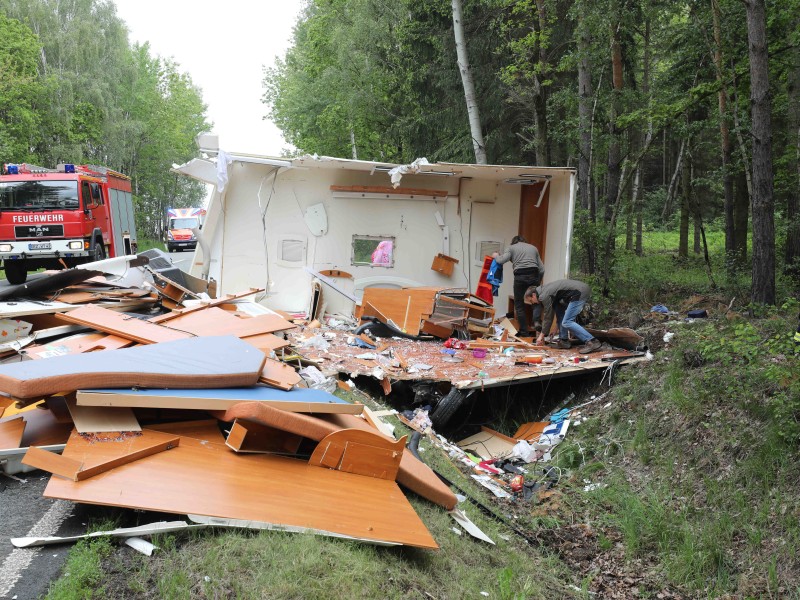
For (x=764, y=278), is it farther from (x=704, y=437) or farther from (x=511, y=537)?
(x=511, y=537)

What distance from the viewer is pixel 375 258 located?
43.3 feet

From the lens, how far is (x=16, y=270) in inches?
658

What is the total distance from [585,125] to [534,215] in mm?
2033

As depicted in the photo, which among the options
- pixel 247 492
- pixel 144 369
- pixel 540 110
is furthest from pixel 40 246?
pixel 247 492

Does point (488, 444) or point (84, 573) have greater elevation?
point (84, 573)

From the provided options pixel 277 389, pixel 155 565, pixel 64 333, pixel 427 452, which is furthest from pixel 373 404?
pixel 155 565

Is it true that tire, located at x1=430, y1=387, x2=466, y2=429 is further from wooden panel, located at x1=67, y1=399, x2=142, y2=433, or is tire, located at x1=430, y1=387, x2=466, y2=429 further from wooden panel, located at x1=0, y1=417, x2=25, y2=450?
wooden panel, located at x1=0, y1=417, x2=25, y2=450

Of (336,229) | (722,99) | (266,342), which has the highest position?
(722,99)

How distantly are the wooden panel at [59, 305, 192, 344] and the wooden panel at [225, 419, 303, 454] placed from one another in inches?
104

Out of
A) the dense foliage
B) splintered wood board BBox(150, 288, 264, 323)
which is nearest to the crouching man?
splintered wood board BBox(150, 288, 264, 323)

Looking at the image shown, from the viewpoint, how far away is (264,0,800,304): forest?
37.6 feet

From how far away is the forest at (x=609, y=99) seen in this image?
11.5m

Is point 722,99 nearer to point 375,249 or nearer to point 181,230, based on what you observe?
point 375,249

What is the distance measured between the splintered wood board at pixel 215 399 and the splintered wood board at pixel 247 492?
258mm
